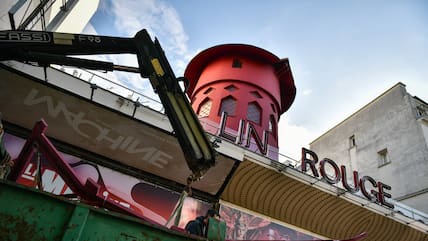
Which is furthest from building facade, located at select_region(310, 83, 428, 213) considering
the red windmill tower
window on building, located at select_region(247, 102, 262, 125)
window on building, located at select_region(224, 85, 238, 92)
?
window on building, located at select_region(224, 85, 238, 92)

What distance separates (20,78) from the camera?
6.95 m

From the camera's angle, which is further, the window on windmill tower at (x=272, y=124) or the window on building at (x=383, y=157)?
the window on building at (x=383, y=157)

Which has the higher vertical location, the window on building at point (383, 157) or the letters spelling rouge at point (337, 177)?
the window on building at point (383, 157)

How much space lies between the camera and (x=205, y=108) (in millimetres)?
15094

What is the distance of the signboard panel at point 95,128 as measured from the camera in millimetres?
7277

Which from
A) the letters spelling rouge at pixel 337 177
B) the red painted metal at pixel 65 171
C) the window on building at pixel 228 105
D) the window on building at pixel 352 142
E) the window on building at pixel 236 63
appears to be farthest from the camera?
the window on building at pixel 352 142

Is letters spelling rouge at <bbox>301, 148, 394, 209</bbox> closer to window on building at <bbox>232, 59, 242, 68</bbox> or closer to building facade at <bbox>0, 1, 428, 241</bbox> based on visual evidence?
building facade at <bbox>0, 1, 428, 241</bbox>

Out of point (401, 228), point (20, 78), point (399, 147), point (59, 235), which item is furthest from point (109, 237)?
point (399, 147)

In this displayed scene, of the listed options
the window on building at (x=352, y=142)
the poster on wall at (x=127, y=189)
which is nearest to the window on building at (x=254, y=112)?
the poster on wall at (x=127, y=189)

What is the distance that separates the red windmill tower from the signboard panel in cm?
484

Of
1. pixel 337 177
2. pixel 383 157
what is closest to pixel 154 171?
pixel 337 177

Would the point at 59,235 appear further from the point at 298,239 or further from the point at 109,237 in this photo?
the point at 298,239

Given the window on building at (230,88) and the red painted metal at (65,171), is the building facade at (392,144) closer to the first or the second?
the window on building at (230,88)

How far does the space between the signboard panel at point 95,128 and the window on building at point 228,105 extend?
558 centimetres
